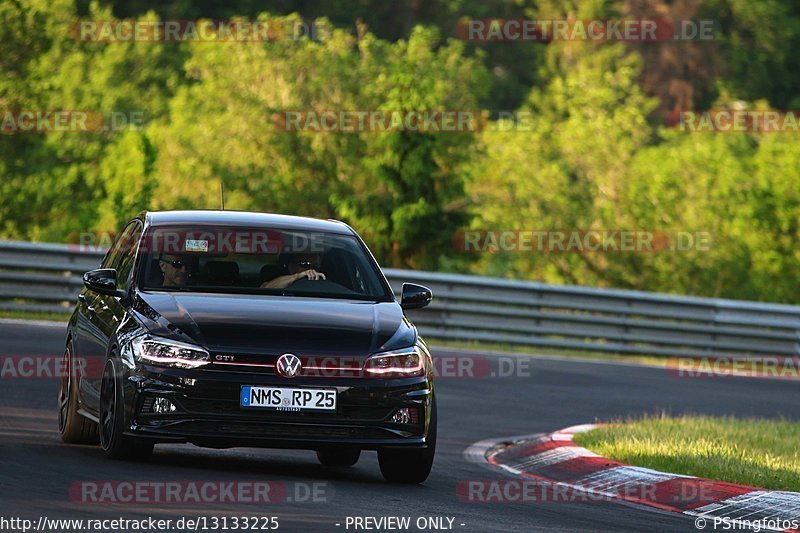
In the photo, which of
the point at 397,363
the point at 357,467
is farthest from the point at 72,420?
the point at 397,363

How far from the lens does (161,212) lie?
11461 mm

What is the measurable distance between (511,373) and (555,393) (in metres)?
1.85

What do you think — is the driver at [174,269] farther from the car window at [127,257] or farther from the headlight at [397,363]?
the headlight at [397,363]

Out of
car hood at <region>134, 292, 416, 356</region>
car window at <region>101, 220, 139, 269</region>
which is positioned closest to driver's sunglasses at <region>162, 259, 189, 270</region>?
car hood at <region>134, 292, 416, 356</region>

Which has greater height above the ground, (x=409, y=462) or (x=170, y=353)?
(x=170, y=353)

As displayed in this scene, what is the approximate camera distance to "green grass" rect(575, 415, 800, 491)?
36.5 feet

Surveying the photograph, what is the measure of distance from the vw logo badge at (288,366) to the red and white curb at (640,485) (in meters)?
2.23

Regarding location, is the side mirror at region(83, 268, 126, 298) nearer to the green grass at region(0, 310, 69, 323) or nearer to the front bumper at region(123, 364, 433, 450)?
the front bumper at region(123, 364, 433, 450)

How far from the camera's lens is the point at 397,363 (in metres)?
9.88

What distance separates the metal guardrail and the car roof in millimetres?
12071

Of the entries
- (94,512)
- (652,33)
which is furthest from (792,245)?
(94,512)

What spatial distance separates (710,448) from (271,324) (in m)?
3.86

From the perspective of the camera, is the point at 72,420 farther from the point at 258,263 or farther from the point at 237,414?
the point at 237,414

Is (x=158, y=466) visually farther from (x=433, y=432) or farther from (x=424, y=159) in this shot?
(x=424, y=159)
